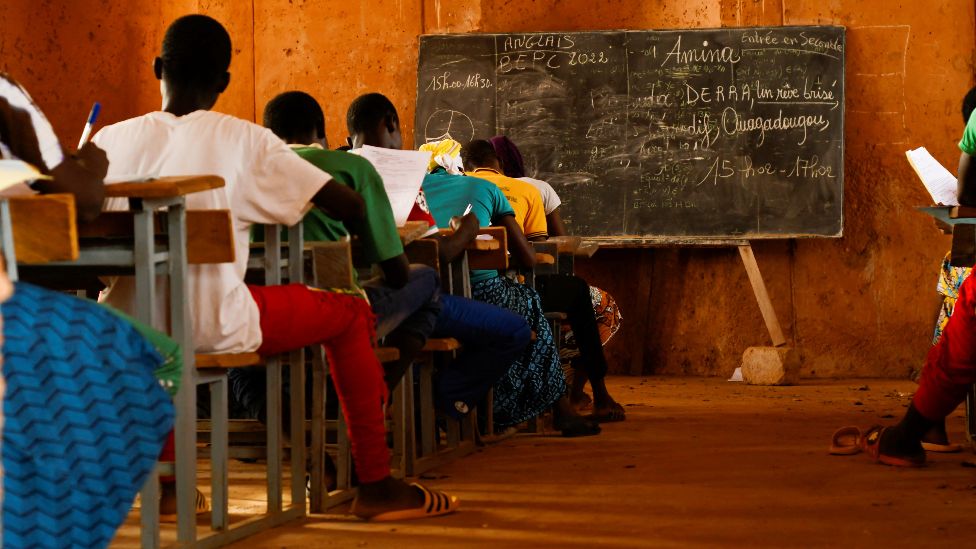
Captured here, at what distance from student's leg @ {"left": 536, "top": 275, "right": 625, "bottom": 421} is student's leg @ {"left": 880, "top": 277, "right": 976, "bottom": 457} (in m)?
1.56

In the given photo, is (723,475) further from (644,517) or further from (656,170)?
(656,170)

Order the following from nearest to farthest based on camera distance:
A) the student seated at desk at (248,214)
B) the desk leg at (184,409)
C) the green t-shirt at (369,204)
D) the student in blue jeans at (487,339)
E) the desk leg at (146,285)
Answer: the desk leg at (146,285), the desk leg at (184,409), the student seated at desk at (248,214), the green t-shirt at (369,204), the student in blue jeans at (487,339)

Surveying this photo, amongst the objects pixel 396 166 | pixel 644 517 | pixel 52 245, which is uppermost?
pixel 396 166

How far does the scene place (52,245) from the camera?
1896mm

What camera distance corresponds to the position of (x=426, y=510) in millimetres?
3006

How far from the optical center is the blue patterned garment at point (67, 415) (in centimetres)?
Answer: 154

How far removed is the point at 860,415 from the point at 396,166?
98.8 inches

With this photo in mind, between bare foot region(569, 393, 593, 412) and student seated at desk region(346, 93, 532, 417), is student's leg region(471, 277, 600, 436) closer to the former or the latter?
student seated at desk region(346, 93, 532, 417)

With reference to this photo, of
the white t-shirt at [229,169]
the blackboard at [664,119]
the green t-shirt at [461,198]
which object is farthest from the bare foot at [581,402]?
the white t-shirt at [229,169]

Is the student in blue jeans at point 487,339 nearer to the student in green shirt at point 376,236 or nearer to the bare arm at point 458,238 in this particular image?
the bare arm at point 458,238

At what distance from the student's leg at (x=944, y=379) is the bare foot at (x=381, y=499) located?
1547 millimetres

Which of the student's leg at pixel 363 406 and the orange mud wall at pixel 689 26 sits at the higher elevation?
the orange mud wall at pixel 689 26

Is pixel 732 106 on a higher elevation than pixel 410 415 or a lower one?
higher

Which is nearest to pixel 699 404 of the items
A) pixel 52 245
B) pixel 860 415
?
pixel 860 415
